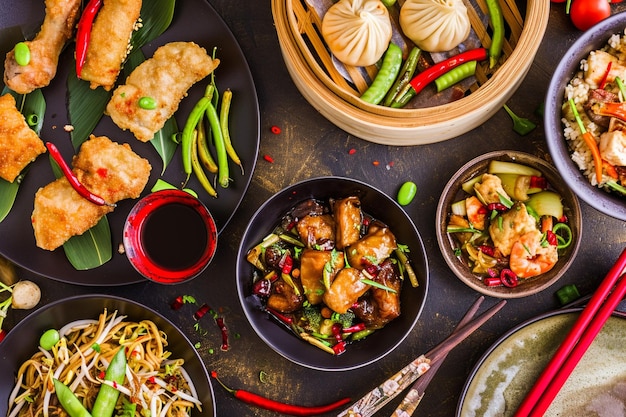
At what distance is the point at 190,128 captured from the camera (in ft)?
12.0

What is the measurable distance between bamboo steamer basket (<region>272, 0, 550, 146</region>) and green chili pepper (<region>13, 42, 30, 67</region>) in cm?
141

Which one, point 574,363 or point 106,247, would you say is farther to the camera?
point 106,247

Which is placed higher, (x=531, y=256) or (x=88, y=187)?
(x=531, y=256)

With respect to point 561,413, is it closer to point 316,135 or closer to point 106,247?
point 316,135

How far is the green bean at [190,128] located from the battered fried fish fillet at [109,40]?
0.51 metres

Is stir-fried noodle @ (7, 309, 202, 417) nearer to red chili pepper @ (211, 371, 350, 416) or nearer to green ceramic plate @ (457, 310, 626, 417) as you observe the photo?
red chili pepper @ (211, 371, 350, 416)

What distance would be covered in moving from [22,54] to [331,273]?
6.98ft

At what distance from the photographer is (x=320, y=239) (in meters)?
3.64

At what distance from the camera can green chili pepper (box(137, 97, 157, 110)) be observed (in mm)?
3557

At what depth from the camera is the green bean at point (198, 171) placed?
3.67 meters

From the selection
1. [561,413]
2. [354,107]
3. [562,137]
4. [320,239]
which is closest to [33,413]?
[320,239]

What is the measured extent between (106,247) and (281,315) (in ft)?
3.62

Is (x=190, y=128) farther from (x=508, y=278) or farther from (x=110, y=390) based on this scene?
(x=508, y=278)

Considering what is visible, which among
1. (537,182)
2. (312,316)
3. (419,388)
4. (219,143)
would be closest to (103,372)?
(312,316)
